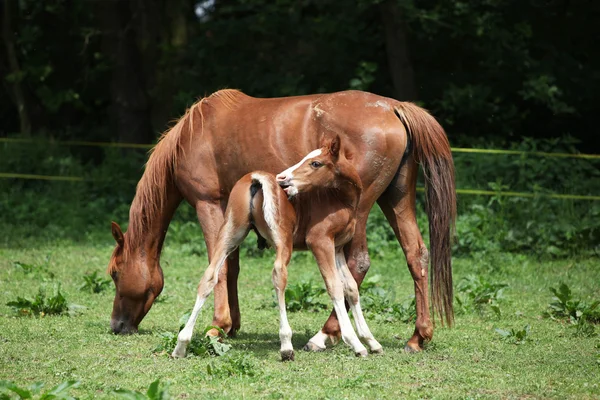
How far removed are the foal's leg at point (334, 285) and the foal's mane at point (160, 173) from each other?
1597 mm

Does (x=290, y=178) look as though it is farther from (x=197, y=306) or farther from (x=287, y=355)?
(x=287, y=355)

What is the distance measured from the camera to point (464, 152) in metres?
A: 14.1

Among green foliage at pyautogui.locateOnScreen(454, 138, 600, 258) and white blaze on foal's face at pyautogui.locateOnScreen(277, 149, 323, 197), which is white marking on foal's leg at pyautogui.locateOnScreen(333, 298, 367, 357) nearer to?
white blaze on foal's face at pyautogui.locateOnScreen(277, 149, 323, 197)

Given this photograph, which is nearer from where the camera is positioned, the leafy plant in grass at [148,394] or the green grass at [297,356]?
the leafy plant in grass at [148,394]

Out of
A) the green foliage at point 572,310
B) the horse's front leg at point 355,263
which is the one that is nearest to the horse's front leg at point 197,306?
the horse's front leg at point 355,263

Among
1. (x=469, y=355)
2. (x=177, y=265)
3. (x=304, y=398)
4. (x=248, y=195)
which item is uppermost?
(x=248, y=195)

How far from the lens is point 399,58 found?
53.2 feet

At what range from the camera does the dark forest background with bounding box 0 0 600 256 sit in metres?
14.3

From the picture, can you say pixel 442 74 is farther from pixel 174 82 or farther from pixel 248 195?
pixel 248 195

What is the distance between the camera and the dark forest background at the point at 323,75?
14.3 meters

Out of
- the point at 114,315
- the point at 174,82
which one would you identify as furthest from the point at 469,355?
the point at 174,82

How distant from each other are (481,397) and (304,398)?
107 centimetres

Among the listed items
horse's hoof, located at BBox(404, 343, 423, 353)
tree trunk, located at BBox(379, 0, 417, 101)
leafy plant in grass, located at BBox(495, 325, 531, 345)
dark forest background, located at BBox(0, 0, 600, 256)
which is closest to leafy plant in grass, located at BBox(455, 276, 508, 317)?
leafy plant in grass, located at BBox(495, 325, 531, 345)

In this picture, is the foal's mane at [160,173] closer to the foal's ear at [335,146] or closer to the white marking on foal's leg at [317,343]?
the foal's ear at [335,146]
